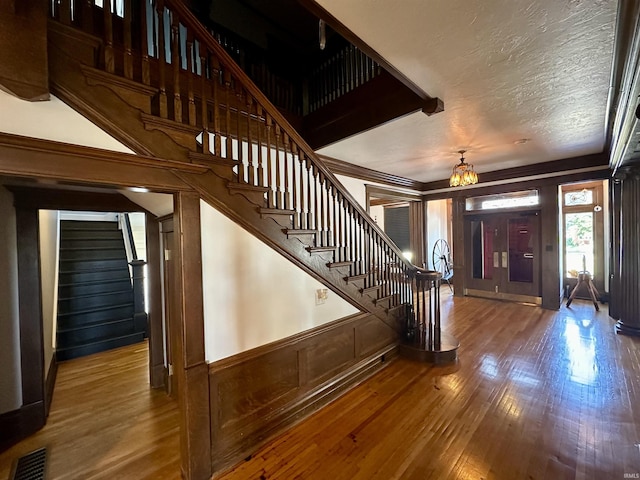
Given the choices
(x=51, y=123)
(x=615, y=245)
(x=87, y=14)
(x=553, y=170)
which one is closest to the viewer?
(x=51, y=123)

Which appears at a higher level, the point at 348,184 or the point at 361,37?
the point at 361,37

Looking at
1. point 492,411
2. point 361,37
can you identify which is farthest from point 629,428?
point 361,37

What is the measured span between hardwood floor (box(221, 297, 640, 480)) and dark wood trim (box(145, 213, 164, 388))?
165cm

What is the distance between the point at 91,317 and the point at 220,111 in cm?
376

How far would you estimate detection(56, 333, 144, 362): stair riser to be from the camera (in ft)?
12.3

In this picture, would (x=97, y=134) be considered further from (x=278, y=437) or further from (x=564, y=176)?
(x=564, y=176)

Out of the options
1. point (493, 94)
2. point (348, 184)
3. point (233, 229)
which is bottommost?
point (233, 229)

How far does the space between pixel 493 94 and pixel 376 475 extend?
324 cm

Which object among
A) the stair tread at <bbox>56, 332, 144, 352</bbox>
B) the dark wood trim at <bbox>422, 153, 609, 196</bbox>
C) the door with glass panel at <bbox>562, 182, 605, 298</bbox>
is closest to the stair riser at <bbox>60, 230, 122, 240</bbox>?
the stair tread at <bbox>56, 332, 144, 352</bbox>

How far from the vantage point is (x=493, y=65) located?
2123 millimetres

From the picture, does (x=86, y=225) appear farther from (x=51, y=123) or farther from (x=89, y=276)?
(x=51, y=123)

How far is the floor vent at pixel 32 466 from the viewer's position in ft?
6.20

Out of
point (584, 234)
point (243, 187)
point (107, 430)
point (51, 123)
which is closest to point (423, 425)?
point (243, 187)

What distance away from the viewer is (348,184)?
15.5 feet
